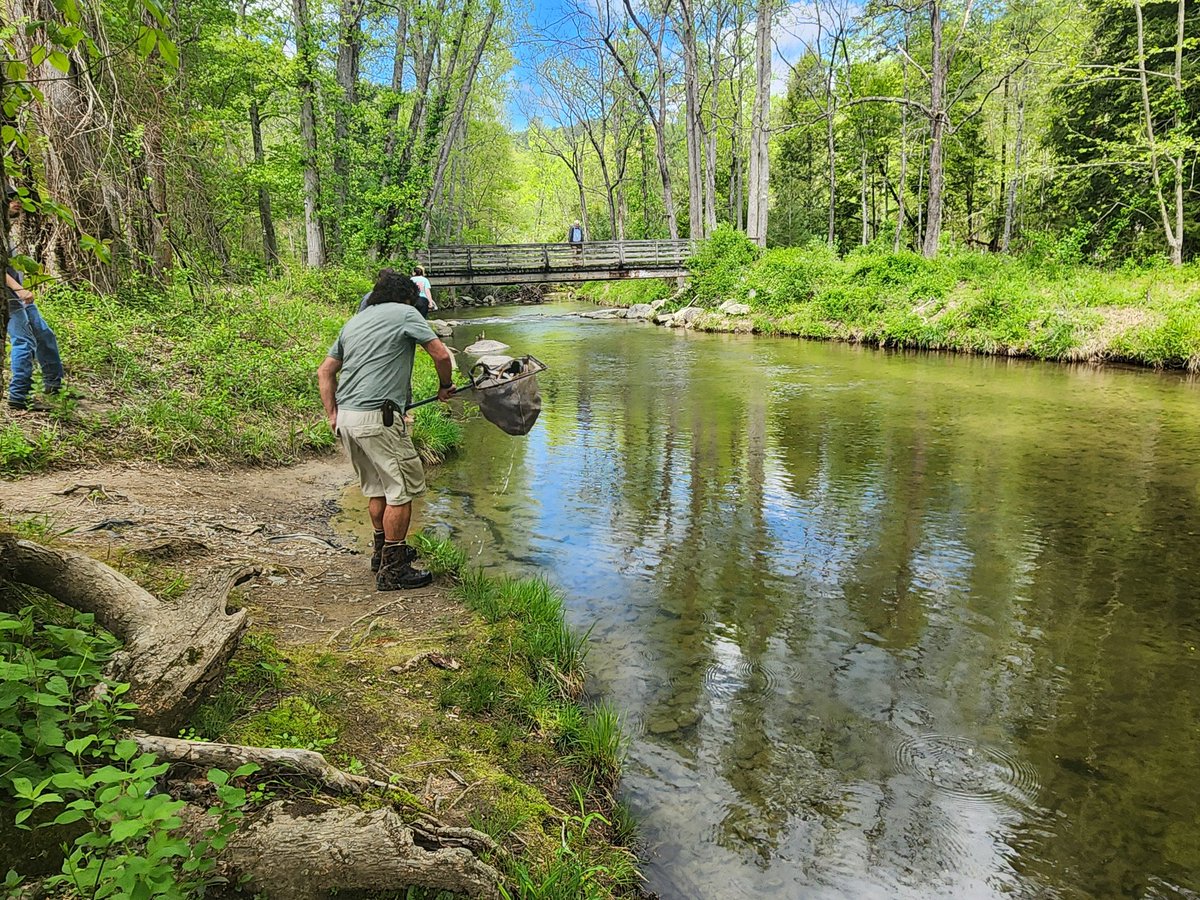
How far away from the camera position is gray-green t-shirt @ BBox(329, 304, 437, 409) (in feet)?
14.9

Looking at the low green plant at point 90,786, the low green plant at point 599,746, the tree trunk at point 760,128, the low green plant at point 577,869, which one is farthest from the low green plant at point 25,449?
the tree trunk at point 760,128

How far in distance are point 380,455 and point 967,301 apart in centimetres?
1747

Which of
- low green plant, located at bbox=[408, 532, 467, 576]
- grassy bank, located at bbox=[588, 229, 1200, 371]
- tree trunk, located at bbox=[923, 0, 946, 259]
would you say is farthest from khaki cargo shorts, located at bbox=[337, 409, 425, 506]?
tree trunk, located at bbox=[923, 0, 946, 259]

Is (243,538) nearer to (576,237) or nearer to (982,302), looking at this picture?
(982,302)

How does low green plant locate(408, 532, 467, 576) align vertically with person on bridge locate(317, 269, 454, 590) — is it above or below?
below

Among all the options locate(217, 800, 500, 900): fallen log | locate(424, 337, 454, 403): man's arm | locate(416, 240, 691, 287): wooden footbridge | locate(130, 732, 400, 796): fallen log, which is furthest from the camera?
locate(416, 240, 691, 287): wooden footbridge

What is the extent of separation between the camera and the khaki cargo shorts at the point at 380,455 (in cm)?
458

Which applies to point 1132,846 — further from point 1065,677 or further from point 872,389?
point 872,389

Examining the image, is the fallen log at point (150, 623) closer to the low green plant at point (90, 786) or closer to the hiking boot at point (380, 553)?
the low green plant at point (90, 786)

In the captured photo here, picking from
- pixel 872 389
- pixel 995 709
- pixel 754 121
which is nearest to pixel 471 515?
pixel 995 709

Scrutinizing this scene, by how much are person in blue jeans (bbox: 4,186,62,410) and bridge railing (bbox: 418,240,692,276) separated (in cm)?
1818

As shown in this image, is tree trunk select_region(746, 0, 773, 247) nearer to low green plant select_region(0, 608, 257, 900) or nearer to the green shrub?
the green shrub

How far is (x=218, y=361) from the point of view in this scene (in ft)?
28.0

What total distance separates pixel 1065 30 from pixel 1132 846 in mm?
31307
